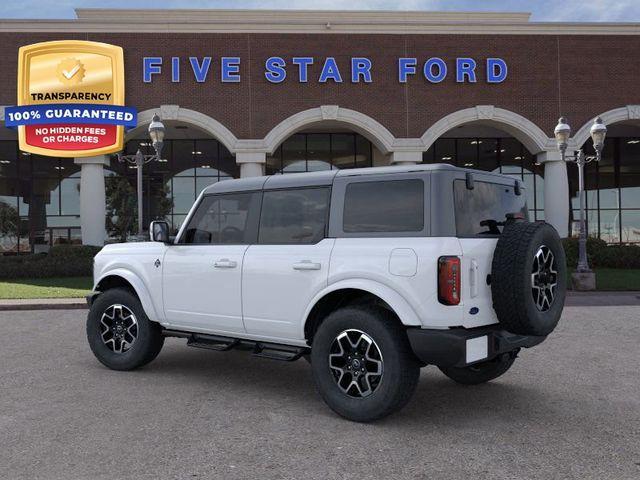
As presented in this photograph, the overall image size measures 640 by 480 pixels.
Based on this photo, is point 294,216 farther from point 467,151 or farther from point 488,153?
point 488,153

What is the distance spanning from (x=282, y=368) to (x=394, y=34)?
1996 centimetres

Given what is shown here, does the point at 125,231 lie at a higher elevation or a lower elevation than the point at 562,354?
higher

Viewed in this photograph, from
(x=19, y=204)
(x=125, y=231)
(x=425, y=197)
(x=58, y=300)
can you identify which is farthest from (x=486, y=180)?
(x=19, y=204)

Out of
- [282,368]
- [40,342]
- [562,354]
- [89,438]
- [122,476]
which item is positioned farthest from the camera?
[40,342]

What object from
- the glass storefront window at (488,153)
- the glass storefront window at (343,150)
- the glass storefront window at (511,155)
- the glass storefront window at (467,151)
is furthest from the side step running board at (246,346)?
the glass storefront window at (511,155)

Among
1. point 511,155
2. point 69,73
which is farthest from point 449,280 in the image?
point 511,155

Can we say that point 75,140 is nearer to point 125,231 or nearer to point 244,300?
point 125,231

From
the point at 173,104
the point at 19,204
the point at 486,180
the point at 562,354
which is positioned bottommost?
the point at 562,354

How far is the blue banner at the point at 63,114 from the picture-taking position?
72.1 feet

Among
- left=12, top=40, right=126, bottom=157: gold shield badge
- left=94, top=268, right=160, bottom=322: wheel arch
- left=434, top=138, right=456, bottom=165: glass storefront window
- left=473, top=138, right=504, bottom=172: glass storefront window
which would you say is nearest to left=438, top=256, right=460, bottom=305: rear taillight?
left=94, top=268, right=160, bottom=322: wheel arch

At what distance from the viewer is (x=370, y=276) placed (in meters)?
4.57

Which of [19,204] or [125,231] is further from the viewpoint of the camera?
[19,204]

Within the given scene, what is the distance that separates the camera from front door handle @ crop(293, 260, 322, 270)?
4905 millimetres

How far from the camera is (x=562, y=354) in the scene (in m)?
7.43
